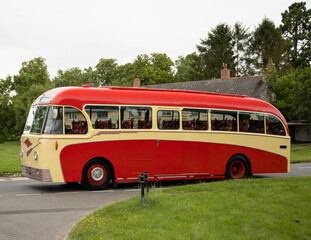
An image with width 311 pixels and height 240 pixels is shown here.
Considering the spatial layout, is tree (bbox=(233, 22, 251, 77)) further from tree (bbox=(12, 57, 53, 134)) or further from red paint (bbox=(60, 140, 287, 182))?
red paint (bbox=(60, 140, 287, 182))

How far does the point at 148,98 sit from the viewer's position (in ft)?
46.9

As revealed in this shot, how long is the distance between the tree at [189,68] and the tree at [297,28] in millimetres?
15251

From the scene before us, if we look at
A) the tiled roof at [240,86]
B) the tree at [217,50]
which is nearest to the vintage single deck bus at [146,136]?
the tiled roof at [240,86]

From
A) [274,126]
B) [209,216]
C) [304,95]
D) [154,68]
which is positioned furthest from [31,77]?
[209,216]

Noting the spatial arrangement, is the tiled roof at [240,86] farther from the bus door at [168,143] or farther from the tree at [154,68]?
the bus door at [168,143]

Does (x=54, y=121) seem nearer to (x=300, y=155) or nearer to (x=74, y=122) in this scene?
(x=74, y=122)

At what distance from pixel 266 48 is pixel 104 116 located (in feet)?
206

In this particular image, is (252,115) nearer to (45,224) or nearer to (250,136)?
(250,136)

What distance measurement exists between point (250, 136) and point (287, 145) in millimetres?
1827

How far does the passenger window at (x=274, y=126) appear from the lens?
1652 cm

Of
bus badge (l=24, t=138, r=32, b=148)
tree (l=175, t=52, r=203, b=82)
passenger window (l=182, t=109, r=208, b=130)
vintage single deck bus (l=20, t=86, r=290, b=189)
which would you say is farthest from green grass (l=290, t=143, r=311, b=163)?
tree (l=175, t=52, r=203, b=82)

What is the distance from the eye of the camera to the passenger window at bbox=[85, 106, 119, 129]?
13.3 metres

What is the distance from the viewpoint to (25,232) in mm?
8117

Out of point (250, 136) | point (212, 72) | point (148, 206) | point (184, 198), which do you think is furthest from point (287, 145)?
point (212, 72)
